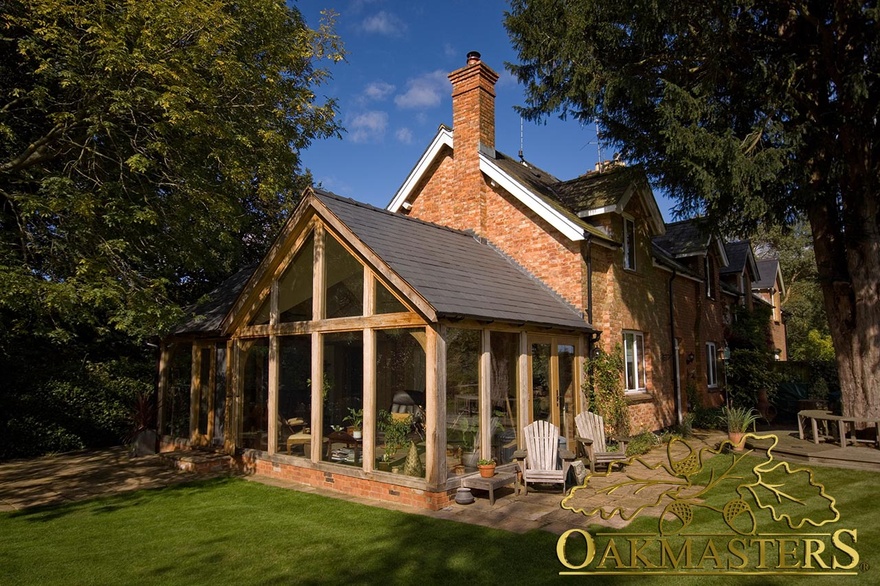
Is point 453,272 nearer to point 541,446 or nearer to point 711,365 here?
point 541,446

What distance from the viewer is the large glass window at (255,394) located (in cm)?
1227

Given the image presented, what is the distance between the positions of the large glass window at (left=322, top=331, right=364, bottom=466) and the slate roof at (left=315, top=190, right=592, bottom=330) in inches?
69.3

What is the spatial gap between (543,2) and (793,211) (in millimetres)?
7841

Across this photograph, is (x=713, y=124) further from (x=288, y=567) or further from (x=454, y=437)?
(x=288, y=567)

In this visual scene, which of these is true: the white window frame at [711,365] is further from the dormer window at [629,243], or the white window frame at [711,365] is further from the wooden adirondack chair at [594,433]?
the wooden adirondack chair at [594,433]

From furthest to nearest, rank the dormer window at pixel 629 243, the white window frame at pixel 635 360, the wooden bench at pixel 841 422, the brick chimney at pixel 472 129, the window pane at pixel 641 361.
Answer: the window pane at pixel 641 361 < the dormer window at pixel 629 243 < the brick chimney at pixel 472 129 < the white window frame at pixel 635 360 < the wooden bench at pixel 841 422

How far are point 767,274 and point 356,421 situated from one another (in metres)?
30.7

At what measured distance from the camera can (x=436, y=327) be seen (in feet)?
30.0

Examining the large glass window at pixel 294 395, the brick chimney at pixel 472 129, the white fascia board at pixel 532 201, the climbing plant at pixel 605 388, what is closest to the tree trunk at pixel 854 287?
the climbing plant at pixel 605 388

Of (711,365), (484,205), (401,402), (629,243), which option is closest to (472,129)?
(484,205)

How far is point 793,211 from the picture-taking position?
13.2 metres

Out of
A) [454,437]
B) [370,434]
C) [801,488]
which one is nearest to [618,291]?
[801,488]

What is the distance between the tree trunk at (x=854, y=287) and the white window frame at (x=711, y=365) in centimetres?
634

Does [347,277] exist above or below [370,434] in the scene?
above
